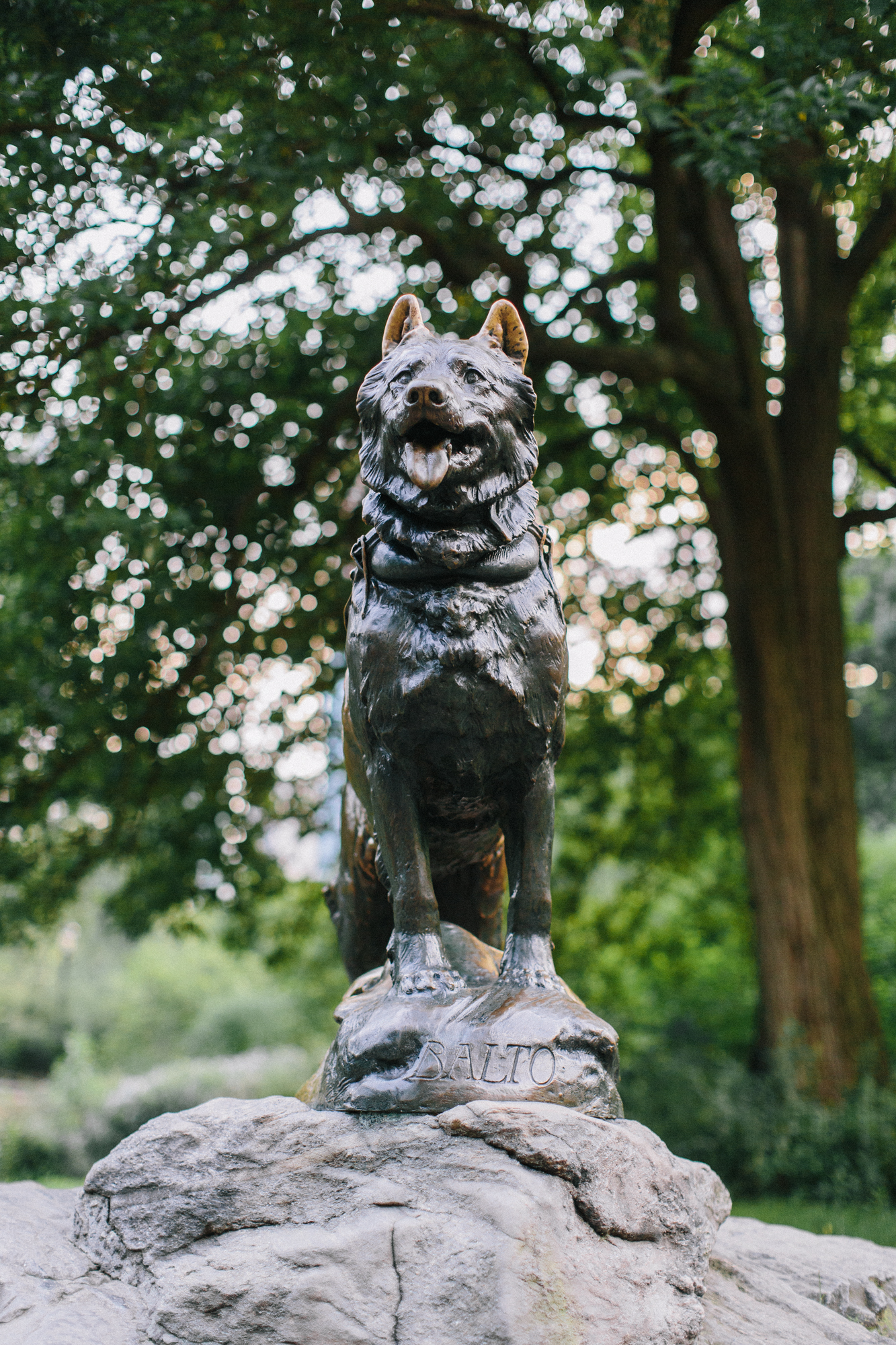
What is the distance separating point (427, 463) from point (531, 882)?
4.29ft

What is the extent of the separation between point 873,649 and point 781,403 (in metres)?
7.08

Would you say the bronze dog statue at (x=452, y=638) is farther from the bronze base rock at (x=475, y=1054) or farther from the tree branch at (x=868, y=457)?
the tree branch at (x=868, y=457)

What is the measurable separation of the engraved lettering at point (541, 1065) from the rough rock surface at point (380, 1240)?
0.34ft

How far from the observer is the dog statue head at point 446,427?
3168 millimetres

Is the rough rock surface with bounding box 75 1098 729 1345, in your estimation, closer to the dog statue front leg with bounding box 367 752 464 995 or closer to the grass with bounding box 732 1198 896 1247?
the dog statue front leg with bounding box 367 752 464 995

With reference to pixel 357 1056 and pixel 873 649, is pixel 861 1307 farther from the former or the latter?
pixel 873 649

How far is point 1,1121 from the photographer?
13359mm

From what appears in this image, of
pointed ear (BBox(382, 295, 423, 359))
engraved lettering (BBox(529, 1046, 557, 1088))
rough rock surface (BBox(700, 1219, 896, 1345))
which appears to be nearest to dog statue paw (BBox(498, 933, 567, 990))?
engraved lettering (BBox(529, 1046, 557, 1088))

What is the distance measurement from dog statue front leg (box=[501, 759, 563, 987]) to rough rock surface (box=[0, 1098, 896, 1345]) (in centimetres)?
51

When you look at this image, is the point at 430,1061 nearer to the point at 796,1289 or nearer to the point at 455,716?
the point at 455,716

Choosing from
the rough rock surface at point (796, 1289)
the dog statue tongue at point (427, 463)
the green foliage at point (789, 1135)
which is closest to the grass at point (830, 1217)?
the green foliage at point (789, 1135)

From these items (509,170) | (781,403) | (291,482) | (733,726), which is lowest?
(733,726)

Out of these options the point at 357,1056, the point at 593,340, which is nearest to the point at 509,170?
the point at 593,340

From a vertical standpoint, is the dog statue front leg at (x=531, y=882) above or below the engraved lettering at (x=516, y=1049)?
above
